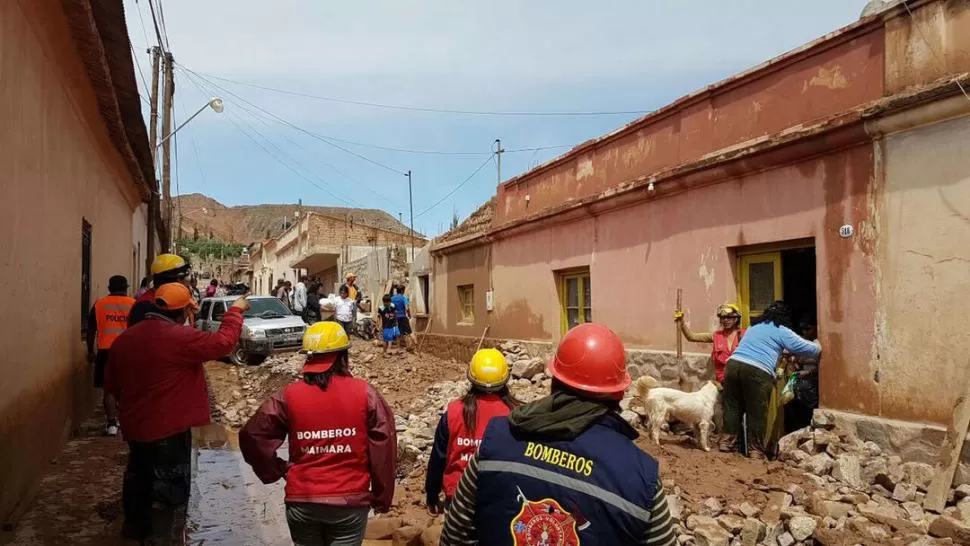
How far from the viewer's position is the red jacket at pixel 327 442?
10.4ft

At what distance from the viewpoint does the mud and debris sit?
468 centimetres

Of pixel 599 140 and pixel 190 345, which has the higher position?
pixel 599 140

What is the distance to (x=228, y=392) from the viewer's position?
44.1ft

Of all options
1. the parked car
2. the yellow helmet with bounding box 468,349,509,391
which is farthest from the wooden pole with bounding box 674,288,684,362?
the parked car

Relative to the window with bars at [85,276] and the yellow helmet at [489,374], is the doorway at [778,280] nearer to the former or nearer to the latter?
the yellow helmet at [489,374]

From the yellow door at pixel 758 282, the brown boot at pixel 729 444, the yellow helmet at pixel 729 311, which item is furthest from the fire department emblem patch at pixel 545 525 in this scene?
the yellow door at pixel 758 282

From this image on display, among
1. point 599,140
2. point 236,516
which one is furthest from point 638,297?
point 236,516

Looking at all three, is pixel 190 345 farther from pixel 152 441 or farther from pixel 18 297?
pixel 18 297

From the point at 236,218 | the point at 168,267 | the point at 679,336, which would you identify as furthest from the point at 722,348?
the point at 236,218

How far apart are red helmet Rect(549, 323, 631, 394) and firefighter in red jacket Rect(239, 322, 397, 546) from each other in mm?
1482

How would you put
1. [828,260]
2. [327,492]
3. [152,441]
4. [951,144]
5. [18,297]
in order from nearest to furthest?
[327,492] → [152,441] → [18,297] → [951,144] → [828,260]

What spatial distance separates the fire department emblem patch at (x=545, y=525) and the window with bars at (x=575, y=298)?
28.7 feet

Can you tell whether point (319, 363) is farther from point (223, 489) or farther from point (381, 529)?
point (223, 489)

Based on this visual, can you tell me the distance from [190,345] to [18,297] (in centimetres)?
178
